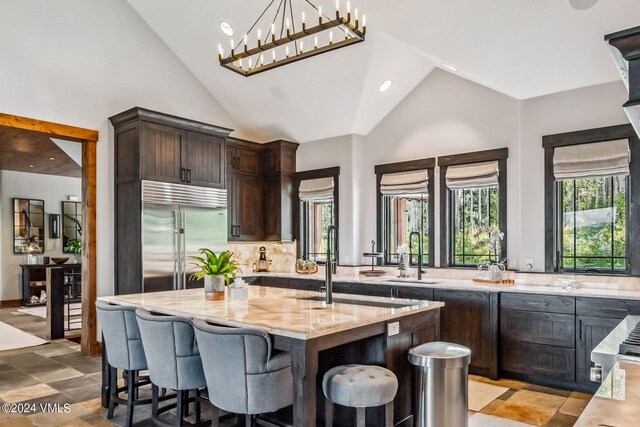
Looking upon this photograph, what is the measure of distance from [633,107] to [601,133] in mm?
3900

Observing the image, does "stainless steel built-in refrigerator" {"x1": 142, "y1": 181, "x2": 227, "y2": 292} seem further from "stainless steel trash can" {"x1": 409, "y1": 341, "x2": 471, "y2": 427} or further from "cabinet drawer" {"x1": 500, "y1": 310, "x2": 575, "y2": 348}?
"cabinet drawer" {"x1": 500, "y1": 310, "x2": 575, "y2": 348}

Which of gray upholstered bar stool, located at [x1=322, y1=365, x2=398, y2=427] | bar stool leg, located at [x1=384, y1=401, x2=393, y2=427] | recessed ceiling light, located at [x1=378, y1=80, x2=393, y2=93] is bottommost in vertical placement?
bar stool leg, located at [x1=384, y1=401, x2=393, y2=427]

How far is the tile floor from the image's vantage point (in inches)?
139

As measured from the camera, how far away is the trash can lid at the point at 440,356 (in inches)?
113

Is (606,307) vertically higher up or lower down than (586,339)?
higher up

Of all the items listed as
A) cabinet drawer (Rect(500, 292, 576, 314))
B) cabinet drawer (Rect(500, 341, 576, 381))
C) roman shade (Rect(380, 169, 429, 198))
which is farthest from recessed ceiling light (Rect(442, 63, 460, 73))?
cabinet drawer (Rect(500, 341, 576, 381))

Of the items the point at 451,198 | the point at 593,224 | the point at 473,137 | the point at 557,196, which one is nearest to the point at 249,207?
the point at 451,198

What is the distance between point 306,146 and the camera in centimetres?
699

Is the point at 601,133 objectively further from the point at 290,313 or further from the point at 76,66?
the point at 76,66

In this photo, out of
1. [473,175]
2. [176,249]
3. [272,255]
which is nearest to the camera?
[473,175]

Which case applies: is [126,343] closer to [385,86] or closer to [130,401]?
[130,401]

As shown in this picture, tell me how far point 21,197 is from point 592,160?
10.7m

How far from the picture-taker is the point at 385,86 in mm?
5680

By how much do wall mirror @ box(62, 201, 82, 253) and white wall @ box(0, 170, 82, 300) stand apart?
0.41 feet
